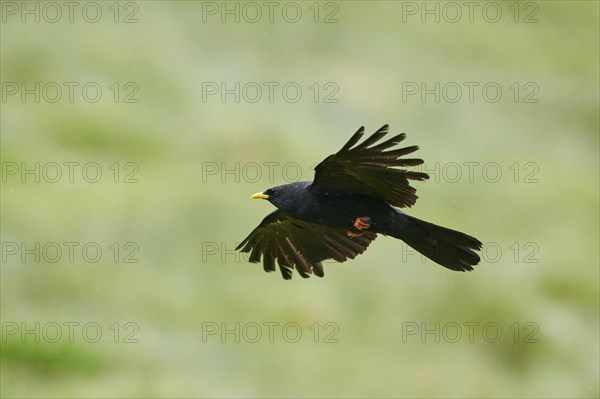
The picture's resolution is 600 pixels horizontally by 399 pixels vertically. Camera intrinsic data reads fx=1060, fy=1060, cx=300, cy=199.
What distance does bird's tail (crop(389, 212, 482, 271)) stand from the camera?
11.9m

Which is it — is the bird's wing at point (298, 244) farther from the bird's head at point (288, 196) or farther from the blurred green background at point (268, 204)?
the blurred green background at point (268, 204)

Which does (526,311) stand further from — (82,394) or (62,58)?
(62,58)

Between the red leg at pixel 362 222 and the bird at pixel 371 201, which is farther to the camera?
the red leg at pixel 362 222

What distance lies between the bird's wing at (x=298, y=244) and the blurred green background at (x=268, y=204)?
781cm

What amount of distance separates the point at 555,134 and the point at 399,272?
35.0 feet

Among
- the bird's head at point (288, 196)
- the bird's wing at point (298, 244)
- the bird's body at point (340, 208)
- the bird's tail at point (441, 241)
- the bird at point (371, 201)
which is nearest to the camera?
the bird at point (371, 201)

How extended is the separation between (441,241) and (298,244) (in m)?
2.90

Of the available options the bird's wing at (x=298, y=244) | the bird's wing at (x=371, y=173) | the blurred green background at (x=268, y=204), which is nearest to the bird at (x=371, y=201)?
the bird's wing at (x=371, y=173)

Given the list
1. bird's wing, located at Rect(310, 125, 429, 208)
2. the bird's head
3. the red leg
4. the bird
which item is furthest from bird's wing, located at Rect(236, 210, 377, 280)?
bird's wing, located at Rect(310, 125, 429, 208)

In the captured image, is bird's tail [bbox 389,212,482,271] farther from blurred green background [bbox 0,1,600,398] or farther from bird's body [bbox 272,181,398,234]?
blurred green background [bbox 0,1,600,398]

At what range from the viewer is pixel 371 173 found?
457 inches

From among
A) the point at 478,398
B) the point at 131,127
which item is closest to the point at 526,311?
the point at 478,398

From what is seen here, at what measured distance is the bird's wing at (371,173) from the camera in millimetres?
11172

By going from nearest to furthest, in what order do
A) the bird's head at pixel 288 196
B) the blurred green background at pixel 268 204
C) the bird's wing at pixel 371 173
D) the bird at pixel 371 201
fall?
the bird's wing at pixel 371 173, the bird at pixel 371 201, the bird's head at pixel 288 196, the blurred green background at pixel 268 204
